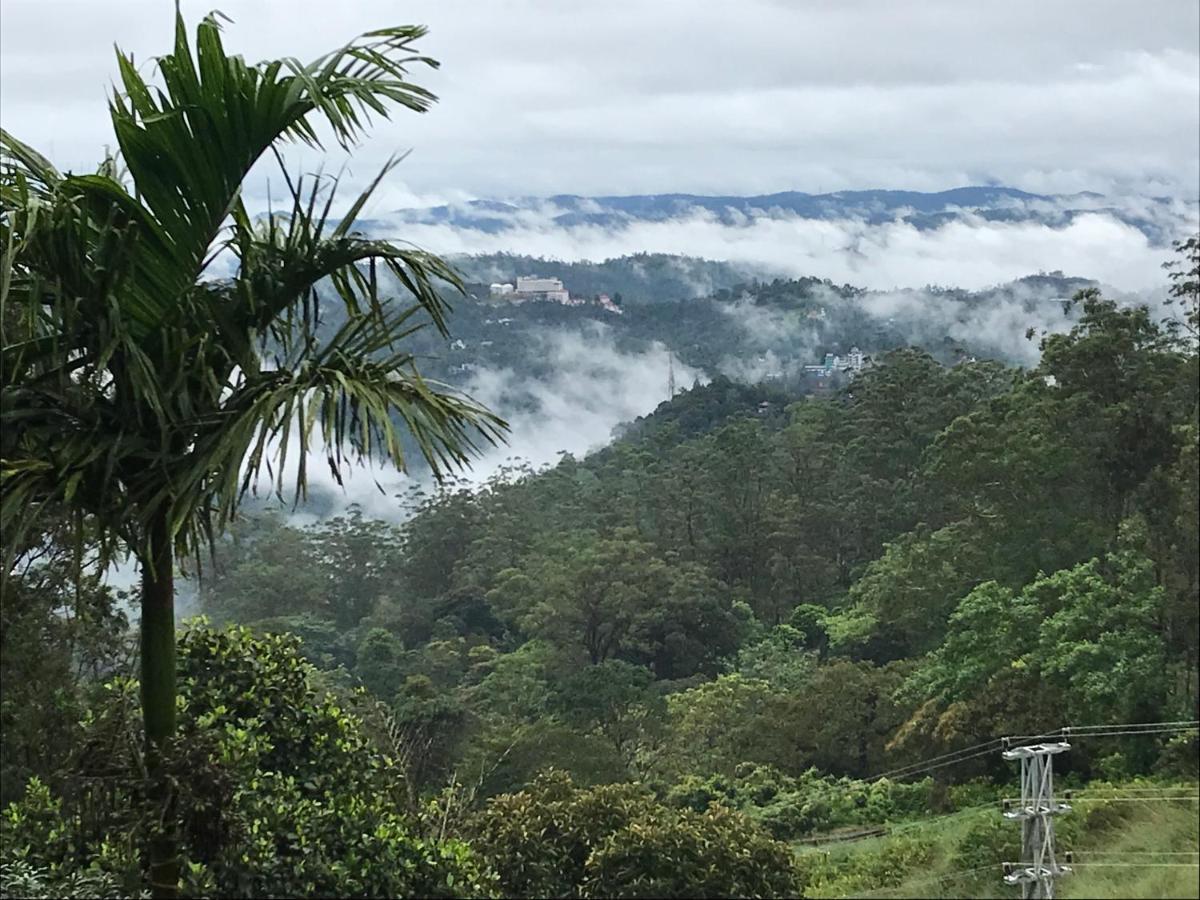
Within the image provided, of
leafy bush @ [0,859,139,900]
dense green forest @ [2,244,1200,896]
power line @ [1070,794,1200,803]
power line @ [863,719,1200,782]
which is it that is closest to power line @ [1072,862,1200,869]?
power line @ [1070,794,1200,803]

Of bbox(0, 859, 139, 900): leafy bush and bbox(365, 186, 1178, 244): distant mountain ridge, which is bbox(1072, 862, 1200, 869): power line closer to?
bbox(0, 859, 139, 900): leafy bush

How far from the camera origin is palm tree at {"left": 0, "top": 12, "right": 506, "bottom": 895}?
232 cm

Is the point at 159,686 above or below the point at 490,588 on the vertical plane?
below

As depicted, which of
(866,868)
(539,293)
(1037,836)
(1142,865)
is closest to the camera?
(1142,865)

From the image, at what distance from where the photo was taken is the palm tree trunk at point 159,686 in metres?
2.54

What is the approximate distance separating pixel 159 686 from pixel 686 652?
17.0m

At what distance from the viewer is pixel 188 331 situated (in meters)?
2.49

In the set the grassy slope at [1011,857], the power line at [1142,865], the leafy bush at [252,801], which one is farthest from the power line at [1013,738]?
the power line at [1142,865]

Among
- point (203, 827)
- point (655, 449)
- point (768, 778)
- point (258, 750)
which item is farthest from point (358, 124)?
point (655, 449)

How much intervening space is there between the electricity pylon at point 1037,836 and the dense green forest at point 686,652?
136mm

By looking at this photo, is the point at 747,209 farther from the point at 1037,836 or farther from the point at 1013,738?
the point at 1037,836

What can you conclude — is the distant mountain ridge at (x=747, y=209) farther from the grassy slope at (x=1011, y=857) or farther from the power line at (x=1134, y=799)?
the power line at (x=1134, y=799)

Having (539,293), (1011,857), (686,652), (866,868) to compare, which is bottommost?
(866,868)

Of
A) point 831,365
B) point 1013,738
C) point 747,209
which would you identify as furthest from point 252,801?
point 747,209
